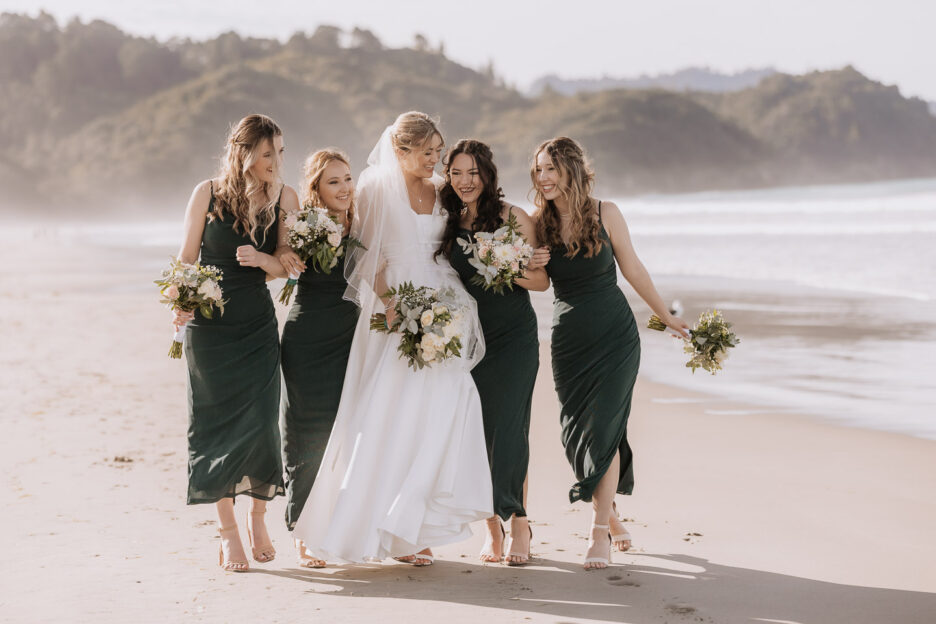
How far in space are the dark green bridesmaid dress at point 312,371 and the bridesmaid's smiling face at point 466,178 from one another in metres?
0.69

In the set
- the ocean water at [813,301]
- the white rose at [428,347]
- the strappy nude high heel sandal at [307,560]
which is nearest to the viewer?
the white rose at [428,347]

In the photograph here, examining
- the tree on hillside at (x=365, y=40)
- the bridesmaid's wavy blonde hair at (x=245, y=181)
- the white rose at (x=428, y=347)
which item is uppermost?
the tree on hillside at (x=365, y=40)

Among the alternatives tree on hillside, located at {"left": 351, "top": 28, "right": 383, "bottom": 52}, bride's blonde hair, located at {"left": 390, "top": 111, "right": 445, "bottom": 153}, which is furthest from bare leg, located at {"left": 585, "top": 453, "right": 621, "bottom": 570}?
tree on hillside, located at {"left": 351, "top": 28, "right": 383, "bottom": 52}

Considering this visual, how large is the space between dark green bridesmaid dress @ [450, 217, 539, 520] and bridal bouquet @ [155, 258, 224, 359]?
3.84 ft

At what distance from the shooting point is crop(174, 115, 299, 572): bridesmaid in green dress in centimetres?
501

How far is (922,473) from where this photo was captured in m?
6.40

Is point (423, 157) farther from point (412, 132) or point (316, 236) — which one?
point (316, 236)

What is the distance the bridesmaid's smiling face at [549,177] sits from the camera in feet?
16.6

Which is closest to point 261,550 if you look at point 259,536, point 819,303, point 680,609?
point 259,536

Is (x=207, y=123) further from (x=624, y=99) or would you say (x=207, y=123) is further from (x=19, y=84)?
(x=624, y=99)

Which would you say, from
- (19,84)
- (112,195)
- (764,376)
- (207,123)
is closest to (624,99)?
(207,123)

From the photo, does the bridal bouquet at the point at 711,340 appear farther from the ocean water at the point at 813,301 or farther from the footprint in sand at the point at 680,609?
the ocean water at the point at 813,301

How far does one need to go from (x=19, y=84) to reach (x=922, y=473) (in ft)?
384

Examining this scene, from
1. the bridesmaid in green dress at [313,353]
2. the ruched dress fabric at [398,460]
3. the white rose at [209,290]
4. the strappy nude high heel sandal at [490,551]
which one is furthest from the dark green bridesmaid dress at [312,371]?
the strappy nude high heel sandal at [490,551]
